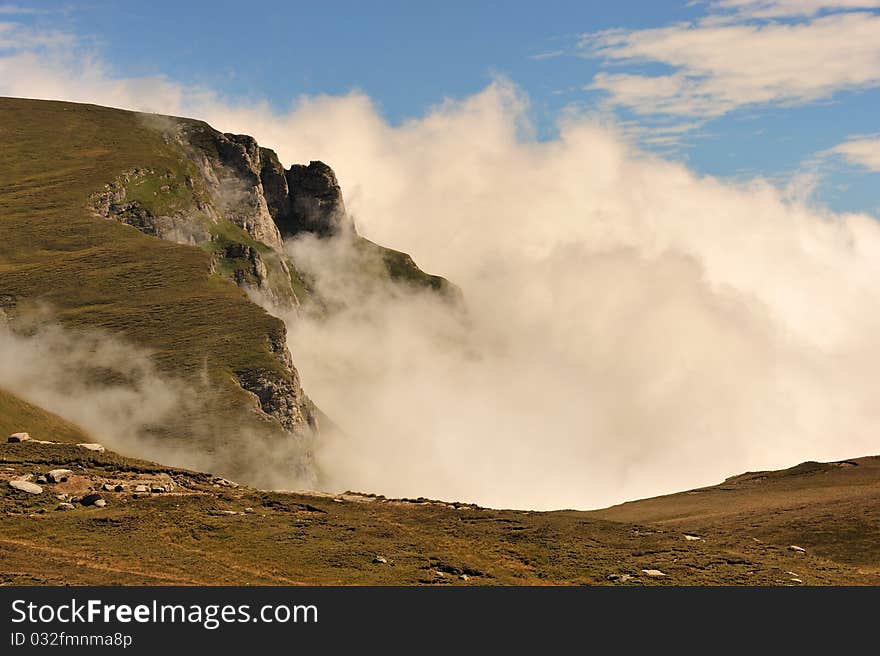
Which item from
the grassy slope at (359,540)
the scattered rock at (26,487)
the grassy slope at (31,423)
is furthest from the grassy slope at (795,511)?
the grassy slope at (31,423)

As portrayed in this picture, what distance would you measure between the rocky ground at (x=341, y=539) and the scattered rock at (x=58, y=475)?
17cm

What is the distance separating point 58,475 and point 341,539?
88.9 feet

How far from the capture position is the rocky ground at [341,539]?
229ft

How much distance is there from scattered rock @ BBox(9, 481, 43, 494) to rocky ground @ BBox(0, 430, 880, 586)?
0.40 ft

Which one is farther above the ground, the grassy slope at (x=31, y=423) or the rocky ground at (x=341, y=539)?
the grassy slope at (x=31, y=423)

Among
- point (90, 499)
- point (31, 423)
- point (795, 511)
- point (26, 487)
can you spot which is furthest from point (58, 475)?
point (795, 511)

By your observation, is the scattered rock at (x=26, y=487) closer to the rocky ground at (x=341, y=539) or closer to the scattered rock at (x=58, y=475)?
the rocky ground at (x=341, y=539)

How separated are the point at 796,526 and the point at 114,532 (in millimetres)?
68699

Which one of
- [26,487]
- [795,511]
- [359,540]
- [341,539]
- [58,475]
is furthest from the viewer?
[795,511]

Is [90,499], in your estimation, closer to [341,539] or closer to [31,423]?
[341,539]

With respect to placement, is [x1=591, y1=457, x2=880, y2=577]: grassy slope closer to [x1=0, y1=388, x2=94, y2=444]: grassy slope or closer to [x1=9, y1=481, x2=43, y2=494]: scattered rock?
[x1=9, y1=481, x2=43, y2=494]: scattered rock

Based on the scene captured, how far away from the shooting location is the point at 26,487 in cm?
8200

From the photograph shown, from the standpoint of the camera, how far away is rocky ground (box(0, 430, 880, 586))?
69.8 metres
